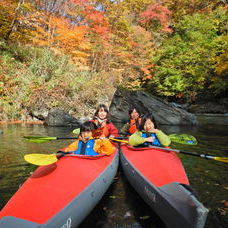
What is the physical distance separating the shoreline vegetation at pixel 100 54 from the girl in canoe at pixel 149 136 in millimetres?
8054

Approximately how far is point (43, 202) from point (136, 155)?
1.91 m

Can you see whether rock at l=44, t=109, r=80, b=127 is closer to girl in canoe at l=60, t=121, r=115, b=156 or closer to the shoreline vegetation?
the shoreline vegetation

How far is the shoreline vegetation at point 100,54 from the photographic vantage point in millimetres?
11859

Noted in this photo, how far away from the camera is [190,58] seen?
56.8 feet

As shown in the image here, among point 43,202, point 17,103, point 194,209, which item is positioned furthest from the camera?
point 17,103

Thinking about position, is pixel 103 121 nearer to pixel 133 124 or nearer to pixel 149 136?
pixel 133 124

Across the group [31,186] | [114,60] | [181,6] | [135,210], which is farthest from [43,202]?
[181,6]

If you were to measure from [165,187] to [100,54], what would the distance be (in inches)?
612

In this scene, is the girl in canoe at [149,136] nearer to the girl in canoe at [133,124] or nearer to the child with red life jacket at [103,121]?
the child with red life jacket at [103,121]

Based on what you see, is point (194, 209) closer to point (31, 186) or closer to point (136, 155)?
point (31, 186)

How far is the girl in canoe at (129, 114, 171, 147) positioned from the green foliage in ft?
45.9

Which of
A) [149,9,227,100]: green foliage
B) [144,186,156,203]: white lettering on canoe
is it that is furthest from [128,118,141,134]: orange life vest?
[149,9,227,100]: green foliage

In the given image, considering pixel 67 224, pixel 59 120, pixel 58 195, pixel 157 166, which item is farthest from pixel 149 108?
pixel 67 224

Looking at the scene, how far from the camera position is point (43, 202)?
2.06 meters
